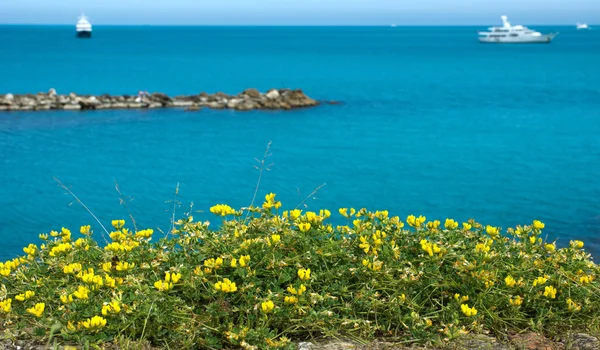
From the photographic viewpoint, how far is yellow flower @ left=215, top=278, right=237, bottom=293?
3512 mm

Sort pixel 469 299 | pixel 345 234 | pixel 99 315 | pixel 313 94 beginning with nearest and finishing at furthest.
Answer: pixel 99 315
pixel 469 299
pixel 345 234
pixel 313 94

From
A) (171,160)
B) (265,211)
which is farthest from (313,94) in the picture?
(265,211)

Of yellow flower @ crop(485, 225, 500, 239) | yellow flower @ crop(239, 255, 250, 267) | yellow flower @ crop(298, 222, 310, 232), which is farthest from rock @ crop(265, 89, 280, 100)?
yellow flower @ crop(239, 255, 250, 267)

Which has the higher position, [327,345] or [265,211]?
[265,211]

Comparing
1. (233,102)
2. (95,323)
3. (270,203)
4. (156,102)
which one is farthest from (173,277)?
(156,102)

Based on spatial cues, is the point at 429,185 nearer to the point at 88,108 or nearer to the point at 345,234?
the point at 345,234

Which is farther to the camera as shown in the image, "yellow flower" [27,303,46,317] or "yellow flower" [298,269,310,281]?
"yellow flower" [298,269,310,281]

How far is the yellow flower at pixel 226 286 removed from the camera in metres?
3.51

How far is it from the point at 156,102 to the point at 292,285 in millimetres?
26564

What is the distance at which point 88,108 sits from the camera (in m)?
28.3

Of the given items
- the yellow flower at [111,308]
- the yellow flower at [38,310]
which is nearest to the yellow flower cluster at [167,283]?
the yellow flower at [111,308]

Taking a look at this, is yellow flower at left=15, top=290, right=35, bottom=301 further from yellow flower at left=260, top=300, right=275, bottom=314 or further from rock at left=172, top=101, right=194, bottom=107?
rock at left=172, top=101, right=194, bottom=107

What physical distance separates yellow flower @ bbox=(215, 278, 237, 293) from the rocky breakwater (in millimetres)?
25156

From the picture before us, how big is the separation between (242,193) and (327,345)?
12.2 m
